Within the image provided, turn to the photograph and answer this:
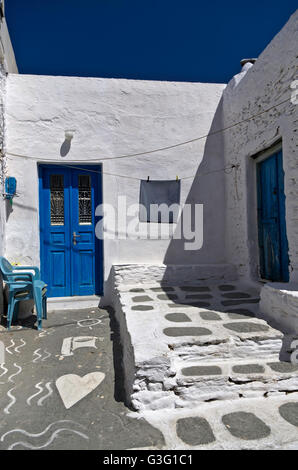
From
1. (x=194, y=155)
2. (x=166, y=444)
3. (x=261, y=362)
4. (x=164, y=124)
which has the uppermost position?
(x=164, y=124)

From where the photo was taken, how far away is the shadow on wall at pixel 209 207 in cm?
548

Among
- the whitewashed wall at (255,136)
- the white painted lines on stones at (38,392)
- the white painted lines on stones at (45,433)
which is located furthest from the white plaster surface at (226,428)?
the whitewashed wall at (255,136)

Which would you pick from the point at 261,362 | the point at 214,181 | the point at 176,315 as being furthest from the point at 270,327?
the point at 214,181

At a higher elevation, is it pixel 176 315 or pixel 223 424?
pixel 176 315

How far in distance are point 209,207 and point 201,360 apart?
3430 millimetres

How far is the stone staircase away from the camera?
2.34 metres

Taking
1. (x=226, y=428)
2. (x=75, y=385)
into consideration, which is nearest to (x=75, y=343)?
(x=75, y=385)

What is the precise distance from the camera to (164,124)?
18.1ft

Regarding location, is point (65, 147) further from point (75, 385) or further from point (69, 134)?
point (75, 385)

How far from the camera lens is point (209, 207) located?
220 inches

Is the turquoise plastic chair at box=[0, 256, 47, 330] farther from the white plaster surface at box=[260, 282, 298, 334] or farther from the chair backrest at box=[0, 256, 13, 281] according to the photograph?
the white plaster surface at box=[260, 282, 298, 334]

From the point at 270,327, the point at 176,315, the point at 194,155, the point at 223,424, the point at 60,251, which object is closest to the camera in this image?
the point at 223,424

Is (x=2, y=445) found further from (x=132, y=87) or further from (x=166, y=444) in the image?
(x=132, y=87)

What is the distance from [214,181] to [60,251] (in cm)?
299
